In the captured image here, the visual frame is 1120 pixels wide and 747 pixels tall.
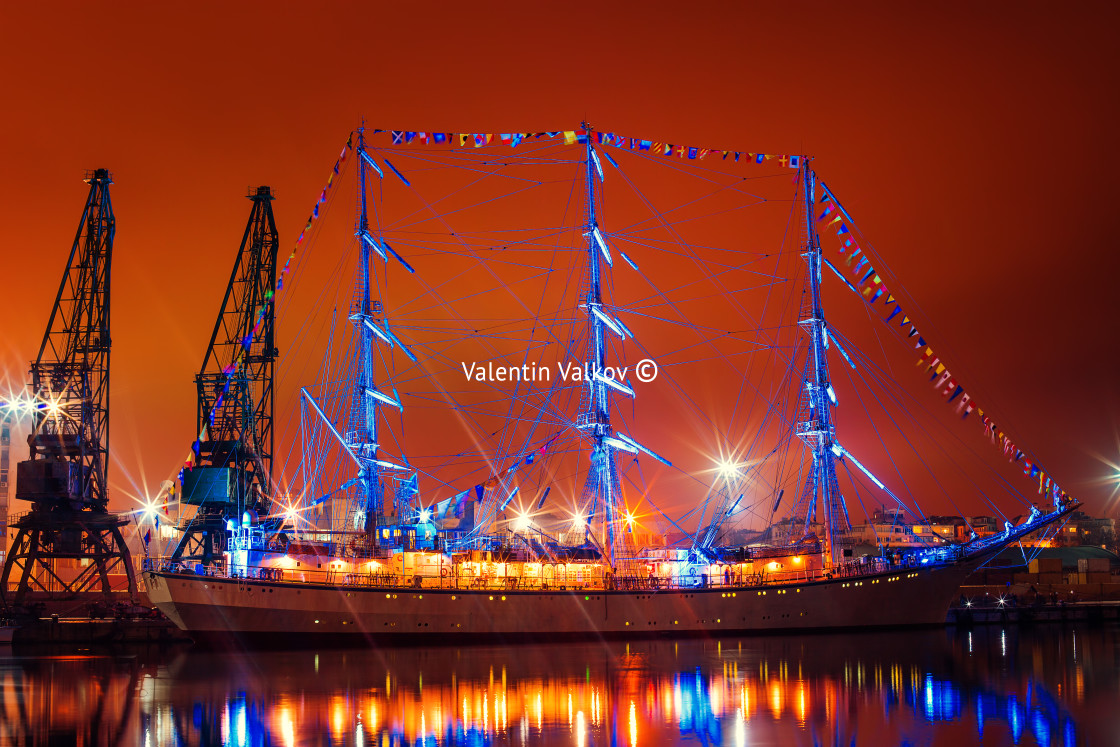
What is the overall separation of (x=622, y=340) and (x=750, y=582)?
17341mm

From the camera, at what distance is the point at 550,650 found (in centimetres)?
5866

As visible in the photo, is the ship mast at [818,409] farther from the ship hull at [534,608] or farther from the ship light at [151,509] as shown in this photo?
the ship light at [151,509]

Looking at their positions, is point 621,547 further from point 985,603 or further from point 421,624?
point 985,603

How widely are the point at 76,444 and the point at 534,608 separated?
38.3 m

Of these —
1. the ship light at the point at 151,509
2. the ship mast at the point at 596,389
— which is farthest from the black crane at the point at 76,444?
the ship mast at the point at 596,389

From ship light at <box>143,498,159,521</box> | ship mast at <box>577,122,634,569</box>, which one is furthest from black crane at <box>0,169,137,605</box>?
ship mast at <box>577,122,634,569</box>

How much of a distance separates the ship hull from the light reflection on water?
11.4 feet

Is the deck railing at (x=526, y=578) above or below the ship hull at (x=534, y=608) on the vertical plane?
above

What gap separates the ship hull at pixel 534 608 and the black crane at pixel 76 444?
75.8ft


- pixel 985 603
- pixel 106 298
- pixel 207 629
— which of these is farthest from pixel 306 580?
pixel 985 603

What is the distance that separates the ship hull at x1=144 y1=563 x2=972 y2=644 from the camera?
60.1 metres

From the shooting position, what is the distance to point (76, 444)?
81.9 meters

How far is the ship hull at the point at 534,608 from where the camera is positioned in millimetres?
60125

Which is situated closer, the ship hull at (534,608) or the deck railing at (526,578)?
the ship hull at (534,608)
